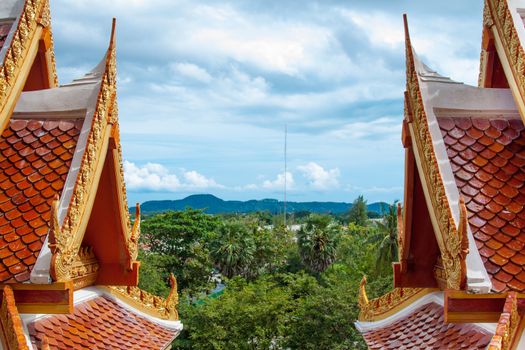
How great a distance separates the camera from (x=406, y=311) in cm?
561

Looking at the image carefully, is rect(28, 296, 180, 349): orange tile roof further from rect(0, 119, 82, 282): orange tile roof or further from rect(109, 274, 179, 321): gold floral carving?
Answer: rect(0, 119, 82, 282): orange tile roof

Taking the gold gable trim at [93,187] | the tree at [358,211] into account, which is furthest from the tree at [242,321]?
the tree at [358,211]

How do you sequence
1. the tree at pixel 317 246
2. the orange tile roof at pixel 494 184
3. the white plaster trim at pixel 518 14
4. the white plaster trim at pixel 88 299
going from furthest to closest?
1. the tree at pixel 317 246
2. the white plaster trim at pixel 518 14
3. the white plaster trim at pixel 88 299
4. the orange tile roof at pixel 494 184

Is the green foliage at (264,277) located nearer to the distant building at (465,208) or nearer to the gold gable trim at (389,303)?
the gold gable trim at (389,303)

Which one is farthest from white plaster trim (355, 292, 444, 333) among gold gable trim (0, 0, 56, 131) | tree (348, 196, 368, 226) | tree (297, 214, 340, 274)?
tree (348, 196, 368, 226)

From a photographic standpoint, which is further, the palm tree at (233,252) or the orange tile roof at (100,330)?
the palm tree at (233,252)

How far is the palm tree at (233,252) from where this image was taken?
2867 centimetres

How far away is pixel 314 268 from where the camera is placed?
98.8 ft

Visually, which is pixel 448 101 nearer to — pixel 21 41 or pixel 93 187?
pixel 93 187

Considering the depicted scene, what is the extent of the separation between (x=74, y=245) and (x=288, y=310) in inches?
719

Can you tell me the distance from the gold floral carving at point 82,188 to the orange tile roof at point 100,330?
422 mm

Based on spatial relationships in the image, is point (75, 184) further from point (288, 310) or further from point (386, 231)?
point (386, 231)

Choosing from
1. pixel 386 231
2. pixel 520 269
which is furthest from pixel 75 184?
pixel 386 231

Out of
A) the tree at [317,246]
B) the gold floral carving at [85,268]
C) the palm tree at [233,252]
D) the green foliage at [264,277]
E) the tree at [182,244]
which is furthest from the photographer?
the tree at [317,246]
